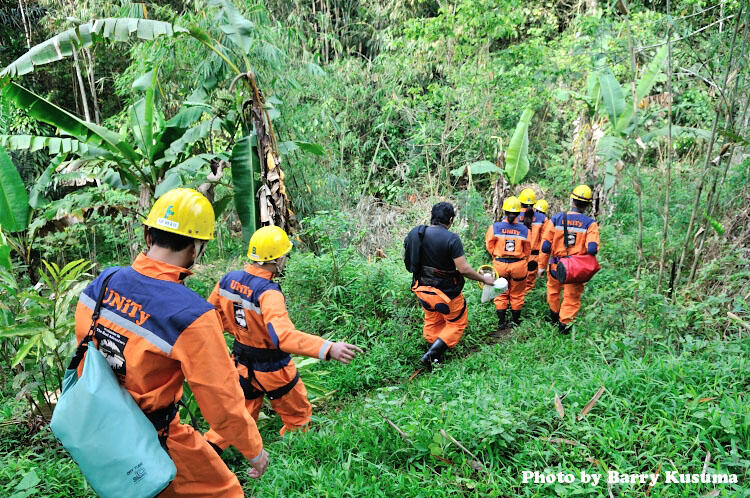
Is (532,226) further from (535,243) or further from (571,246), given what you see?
(571,246)

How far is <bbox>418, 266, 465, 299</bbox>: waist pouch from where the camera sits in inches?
203

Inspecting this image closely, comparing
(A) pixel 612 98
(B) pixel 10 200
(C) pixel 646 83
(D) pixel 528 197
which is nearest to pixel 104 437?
(B) pixel 10 200

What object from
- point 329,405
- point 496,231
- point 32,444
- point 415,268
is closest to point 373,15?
point 496,231

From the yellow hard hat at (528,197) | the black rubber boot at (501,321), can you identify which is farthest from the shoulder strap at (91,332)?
the yellow hard hat at (528,197)

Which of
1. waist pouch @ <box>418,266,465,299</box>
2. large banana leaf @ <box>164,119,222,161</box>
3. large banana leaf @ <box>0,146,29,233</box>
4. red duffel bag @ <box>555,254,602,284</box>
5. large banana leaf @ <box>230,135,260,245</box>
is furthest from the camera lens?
large banana leaf @ <box>164,119,222,161</box>

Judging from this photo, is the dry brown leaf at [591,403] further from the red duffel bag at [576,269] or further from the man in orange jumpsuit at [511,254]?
the man in orange jumpsuit at [511,254]

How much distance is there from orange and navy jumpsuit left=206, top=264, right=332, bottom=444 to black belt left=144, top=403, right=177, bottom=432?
1.02 m

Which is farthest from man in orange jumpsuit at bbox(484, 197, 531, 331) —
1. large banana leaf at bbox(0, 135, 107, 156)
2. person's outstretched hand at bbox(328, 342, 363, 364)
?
large banana leaf at bbox(0, 135, 107, 156)

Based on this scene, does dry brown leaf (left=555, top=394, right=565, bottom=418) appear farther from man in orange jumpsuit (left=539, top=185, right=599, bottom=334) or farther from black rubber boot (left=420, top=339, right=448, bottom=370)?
man in orange jumpsuit (left=539, top=185, right=599, bottom=334)

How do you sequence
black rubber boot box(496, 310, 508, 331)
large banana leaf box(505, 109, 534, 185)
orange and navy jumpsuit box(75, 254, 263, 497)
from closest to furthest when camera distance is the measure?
orange and navy jumpsuit box(75, 254, 263, 497)
black rubber boot box(496, 310, 508, 331)
large banana leaf box(505, 109, 534, 185)

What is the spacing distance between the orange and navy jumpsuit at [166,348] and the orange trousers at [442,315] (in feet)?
10.2

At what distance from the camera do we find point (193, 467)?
7.93ft

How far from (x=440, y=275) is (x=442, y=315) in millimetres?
528

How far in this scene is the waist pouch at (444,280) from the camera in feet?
16.9
